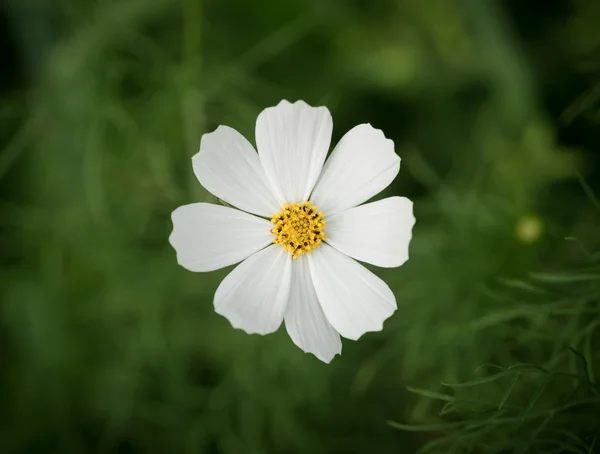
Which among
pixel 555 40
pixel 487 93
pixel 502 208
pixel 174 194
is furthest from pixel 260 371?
pixel 555 40

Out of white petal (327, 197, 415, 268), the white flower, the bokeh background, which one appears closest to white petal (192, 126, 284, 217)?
the white flower

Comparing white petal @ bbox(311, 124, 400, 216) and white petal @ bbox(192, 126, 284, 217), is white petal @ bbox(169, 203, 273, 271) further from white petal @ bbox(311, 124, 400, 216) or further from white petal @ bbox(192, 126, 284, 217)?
white petal @ bbox(311, 124, 400, 216)

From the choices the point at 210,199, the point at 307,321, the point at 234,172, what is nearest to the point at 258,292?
the point at 307,321

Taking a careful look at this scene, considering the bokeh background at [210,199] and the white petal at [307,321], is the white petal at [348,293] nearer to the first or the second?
the white petal at [307,321]

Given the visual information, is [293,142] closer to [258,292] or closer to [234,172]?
[234,172]

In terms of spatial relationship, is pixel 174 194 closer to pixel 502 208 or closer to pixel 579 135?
pixel 502 208

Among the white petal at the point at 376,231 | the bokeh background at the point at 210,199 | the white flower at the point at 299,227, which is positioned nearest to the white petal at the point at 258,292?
the white flower at the point at 299,227

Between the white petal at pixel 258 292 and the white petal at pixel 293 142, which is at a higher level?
the white petal at pixel 293 142
